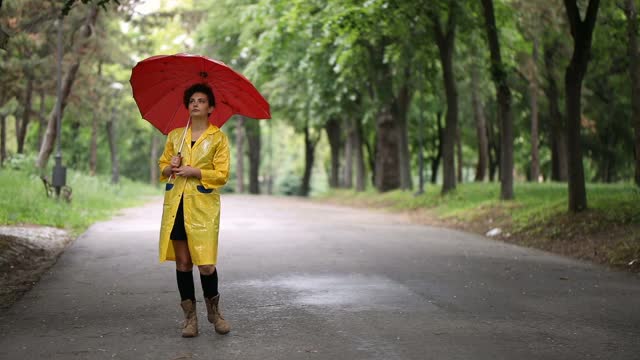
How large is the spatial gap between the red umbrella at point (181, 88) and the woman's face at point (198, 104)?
229mm

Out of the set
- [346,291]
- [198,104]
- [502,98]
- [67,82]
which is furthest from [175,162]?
[67,82]

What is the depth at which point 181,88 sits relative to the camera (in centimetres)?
598

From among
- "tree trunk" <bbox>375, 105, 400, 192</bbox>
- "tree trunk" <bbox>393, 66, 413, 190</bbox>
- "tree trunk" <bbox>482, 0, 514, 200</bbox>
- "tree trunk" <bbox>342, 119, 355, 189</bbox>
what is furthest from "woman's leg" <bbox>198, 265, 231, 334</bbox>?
"tree trunk" <bbox>342, 119, 355, 189</bbox>

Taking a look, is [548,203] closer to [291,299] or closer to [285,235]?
[285,235]

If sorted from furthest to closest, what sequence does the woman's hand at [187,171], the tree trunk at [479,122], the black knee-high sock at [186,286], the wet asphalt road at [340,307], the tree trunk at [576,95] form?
the tree trunk at [479,122] < the tree trunk at [576,95] < the black knee-high sock at [186,286] < the woman's hand at [187,171] < the wet asphalt road at [340,307]

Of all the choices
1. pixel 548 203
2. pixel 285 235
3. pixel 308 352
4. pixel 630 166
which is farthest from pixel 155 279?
pixel 630 166

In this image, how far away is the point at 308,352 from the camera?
5.07 m

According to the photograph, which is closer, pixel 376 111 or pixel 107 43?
pixel 107 43

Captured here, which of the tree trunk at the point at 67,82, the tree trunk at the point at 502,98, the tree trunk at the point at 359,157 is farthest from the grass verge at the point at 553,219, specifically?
the tree trunk at the point at 359,157

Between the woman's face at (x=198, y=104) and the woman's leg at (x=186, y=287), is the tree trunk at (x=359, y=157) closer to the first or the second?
the woman's face at (x=198, y=104)

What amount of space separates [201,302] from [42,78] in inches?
926

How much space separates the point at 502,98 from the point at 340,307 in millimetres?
13585

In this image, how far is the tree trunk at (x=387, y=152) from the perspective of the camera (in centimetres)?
3070

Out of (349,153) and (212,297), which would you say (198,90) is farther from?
(349,153)
